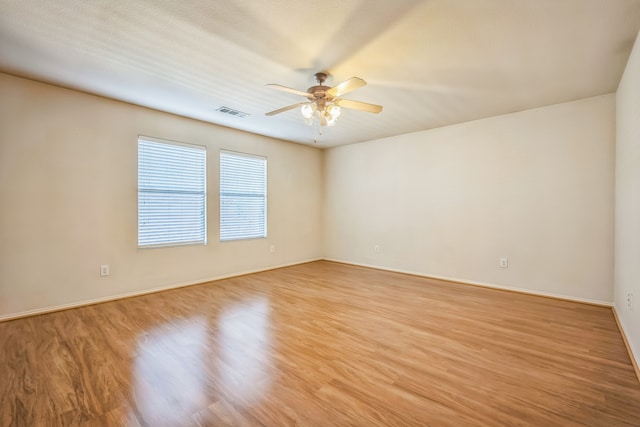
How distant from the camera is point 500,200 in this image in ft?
13.4

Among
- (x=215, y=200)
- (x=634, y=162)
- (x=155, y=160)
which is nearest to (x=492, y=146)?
(x=634, y=162)

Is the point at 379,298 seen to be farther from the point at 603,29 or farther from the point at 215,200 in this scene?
the point at 603,29

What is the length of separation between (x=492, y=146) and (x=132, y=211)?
5048 mm

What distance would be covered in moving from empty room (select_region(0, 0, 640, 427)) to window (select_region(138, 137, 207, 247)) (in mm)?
28

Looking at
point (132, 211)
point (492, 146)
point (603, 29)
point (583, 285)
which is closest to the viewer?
point (603, 29)

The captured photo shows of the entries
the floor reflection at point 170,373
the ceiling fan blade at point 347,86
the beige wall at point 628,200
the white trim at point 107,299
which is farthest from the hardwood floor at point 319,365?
the ceiling fan blade at point 347,86

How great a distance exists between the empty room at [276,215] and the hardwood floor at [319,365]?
0.02 m

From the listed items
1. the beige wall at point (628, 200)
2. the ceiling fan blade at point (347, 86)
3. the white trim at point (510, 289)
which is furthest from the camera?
the white trim at point (510, 289)

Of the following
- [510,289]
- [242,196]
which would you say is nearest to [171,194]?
[242,196]

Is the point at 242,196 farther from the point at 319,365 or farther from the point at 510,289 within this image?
the point at 510,289

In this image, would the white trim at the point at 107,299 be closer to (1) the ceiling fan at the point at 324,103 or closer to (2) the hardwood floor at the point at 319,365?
(2) the hardwood floor at the point at 319,365

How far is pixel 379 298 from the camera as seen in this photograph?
3.69 metres

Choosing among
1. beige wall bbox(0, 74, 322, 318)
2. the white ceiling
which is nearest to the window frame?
beige wall bbox(0, 74, 322, 318)

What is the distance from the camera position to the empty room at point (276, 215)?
1.85 metres
